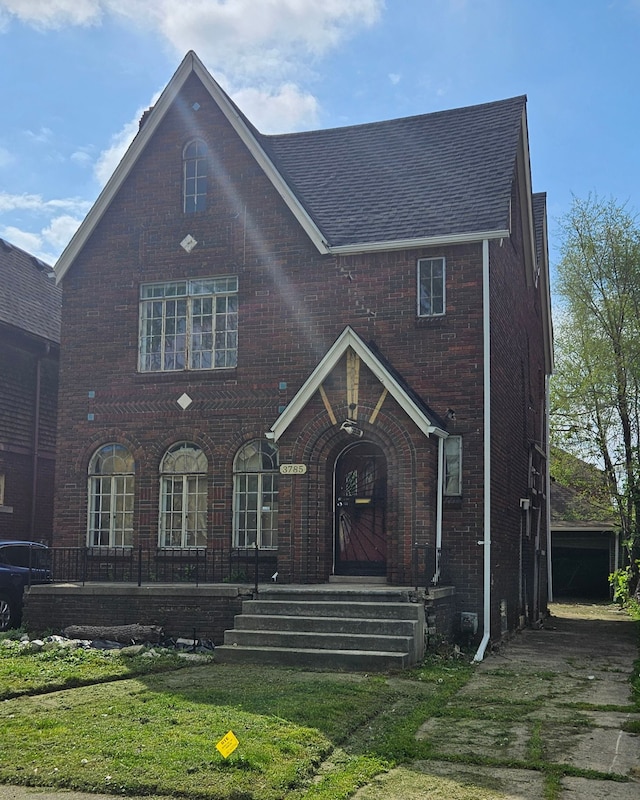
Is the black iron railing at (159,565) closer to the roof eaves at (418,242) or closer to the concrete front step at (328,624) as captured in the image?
the concrete front step at (328,624)

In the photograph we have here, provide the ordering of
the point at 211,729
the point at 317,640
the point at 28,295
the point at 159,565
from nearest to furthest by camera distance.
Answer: the point at 211,729 < the point at 317,640 < the point at 159,565 < the point at 28,295

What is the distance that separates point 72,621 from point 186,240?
25.1 ft

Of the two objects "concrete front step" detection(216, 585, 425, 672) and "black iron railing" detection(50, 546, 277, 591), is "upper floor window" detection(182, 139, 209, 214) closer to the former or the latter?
"black iron railing" detection(50, 546, 277, 591)

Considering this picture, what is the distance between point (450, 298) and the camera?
16.9 meters

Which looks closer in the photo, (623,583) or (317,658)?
(317,658)

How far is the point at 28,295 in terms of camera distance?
25250 millimetres

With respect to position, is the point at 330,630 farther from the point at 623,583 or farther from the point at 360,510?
the point at 623,583

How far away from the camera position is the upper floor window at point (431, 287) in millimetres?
17062

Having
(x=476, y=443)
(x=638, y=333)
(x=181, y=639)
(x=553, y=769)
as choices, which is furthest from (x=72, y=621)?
(x=638, y=333)

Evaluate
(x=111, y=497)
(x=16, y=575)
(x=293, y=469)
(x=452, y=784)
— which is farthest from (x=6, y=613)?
(x=452, y=784)

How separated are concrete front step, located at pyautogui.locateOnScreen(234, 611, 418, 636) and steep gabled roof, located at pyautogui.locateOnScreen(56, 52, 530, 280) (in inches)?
274

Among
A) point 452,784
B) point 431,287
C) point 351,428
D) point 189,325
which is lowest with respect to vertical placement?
point 452,784

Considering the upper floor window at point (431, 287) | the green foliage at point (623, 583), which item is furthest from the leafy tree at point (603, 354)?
the upper floor window at point (431, 287)

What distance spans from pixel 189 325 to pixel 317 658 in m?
8.18
